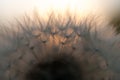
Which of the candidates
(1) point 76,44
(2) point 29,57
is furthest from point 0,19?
(1) point 76,44

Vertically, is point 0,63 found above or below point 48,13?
below

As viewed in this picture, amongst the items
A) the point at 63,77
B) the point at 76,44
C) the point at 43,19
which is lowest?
the point at 63,77

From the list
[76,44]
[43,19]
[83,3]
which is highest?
[83,3]

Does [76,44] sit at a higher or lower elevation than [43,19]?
lower

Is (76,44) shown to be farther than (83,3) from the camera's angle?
No

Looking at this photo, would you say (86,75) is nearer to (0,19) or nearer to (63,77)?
(63,77)

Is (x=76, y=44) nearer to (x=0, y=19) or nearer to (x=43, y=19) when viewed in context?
(x=43, y=19)

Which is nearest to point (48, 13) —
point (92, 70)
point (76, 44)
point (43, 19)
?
point (43, 19)

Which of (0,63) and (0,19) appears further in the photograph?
(0,19)
